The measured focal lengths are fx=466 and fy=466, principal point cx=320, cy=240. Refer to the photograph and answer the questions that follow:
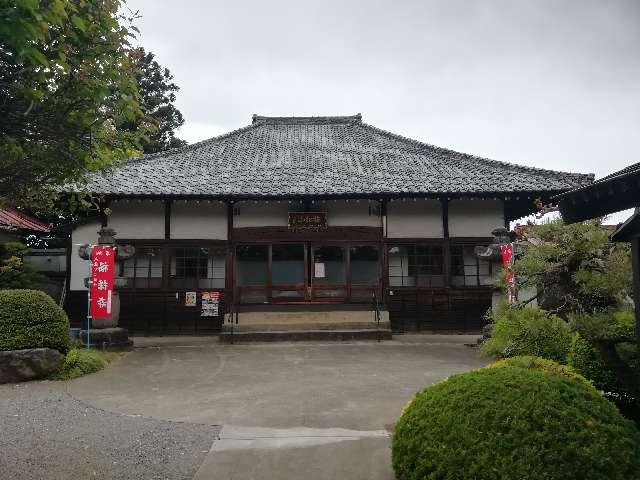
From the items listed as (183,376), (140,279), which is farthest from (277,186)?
(183,376)

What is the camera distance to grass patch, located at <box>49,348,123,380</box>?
8977mm

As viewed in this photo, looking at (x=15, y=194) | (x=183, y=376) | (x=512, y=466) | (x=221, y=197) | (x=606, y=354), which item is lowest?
(x=183, y=376)

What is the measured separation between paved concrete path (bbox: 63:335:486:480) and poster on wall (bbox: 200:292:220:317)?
5.08ft

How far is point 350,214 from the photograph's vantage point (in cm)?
1563

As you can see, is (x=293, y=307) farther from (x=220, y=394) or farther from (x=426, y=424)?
(x=426, y=424)

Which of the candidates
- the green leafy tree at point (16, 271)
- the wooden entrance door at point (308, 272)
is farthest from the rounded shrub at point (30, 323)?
the wooden entrance door at point (308, 272)

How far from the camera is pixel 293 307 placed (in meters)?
15.2

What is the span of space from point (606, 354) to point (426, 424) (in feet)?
5.91

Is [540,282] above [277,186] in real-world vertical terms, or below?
below

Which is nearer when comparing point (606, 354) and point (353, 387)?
point (606, 354)

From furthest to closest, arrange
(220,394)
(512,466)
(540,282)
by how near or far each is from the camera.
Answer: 1. (220,394)
2. (540,282)
3. (512,466)

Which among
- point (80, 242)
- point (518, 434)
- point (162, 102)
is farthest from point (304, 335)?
point (162, 102)

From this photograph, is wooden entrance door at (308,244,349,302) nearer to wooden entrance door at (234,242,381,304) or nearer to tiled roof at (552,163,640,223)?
wooden entrance door at (234,242,381,304)

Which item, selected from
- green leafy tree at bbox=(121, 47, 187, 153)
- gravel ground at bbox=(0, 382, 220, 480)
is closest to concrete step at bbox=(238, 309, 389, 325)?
gravel ground at bbox=(0, 382, 220, 480)
